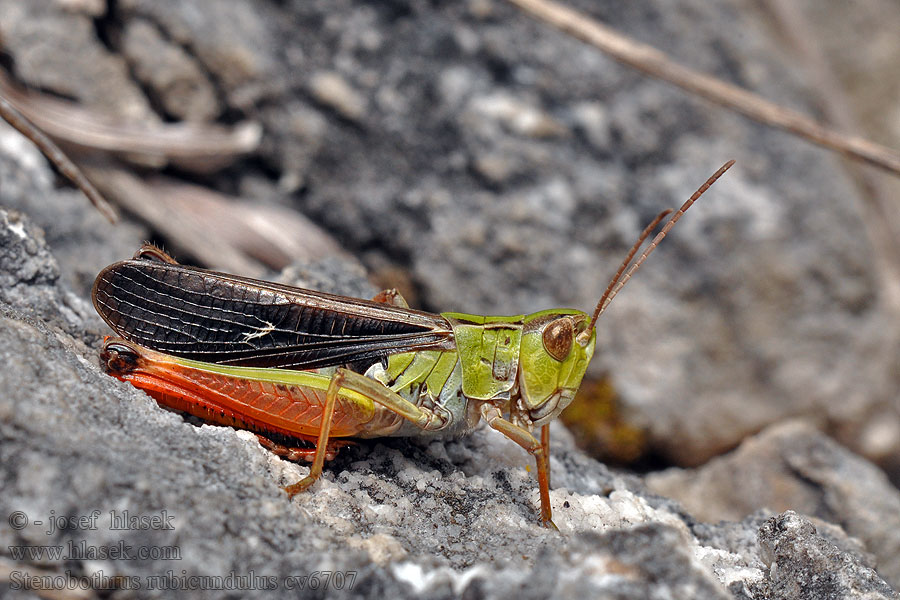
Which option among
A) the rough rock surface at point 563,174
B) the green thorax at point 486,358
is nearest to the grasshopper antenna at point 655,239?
the green thorax at point 486,358

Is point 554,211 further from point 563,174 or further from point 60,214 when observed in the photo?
point 60,214

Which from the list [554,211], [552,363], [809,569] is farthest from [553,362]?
[554,211]

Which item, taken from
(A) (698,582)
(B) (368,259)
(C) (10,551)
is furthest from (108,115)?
(A) (698,582)

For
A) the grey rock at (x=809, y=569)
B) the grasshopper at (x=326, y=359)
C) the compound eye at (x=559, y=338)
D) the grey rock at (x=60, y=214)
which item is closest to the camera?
the grey rock at (x=809, y=569)

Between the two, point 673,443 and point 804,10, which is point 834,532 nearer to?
point 673,443

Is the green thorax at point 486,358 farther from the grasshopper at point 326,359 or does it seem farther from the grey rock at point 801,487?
the grey rock at point 801,487

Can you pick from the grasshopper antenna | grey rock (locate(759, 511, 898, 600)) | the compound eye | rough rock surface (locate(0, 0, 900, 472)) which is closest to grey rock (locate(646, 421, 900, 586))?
rough rock surface (locate(0, 0, 900, 472))
